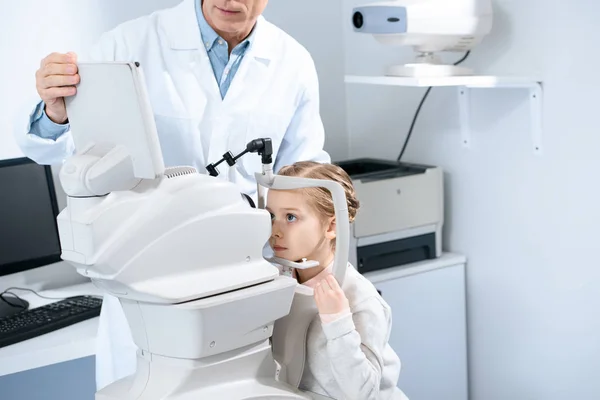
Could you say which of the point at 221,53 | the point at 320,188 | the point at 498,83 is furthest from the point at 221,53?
the point at 498,83

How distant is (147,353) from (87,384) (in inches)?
40.1

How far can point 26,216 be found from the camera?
2311 millimetres

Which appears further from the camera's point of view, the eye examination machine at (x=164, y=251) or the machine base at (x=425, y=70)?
the machine base at (x=425, y=70)

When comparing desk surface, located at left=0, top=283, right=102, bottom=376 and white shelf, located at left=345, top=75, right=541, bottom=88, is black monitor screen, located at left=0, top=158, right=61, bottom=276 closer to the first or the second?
desk surface, located at left=0, top=283, right=102, bottom=376

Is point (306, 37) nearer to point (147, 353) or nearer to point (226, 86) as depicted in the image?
point (226, 86)

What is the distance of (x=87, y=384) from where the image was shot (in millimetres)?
2123

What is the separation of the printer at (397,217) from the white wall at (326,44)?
1.34 feet

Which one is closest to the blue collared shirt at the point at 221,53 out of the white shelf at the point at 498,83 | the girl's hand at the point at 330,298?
the girl's hand at the point at 330,298

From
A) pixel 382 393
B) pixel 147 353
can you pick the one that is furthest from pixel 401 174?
pixel 147 353

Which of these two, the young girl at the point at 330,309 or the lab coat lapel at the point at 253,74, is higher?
the lab coat lapel at the point at 253,74

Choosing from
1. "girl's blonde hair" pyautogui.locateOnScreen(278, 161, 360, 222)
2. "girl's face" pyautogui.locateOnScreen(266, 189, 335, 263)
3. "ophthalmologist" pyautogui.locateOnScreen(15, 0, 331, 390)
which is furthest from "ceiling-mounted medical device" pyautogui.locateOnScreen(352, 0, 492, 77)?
"girl's face" pyautogui.locateOnScreen(266, 189, 335, 263)

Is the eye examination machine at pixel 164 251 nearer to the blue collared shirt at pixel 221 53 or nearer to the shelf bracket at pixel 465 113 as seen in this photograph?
the blue collared shirt at pixel 221 53

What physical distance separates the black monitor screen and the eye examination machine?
1.16 meters

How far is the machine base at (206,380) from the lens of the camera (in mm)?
1152
